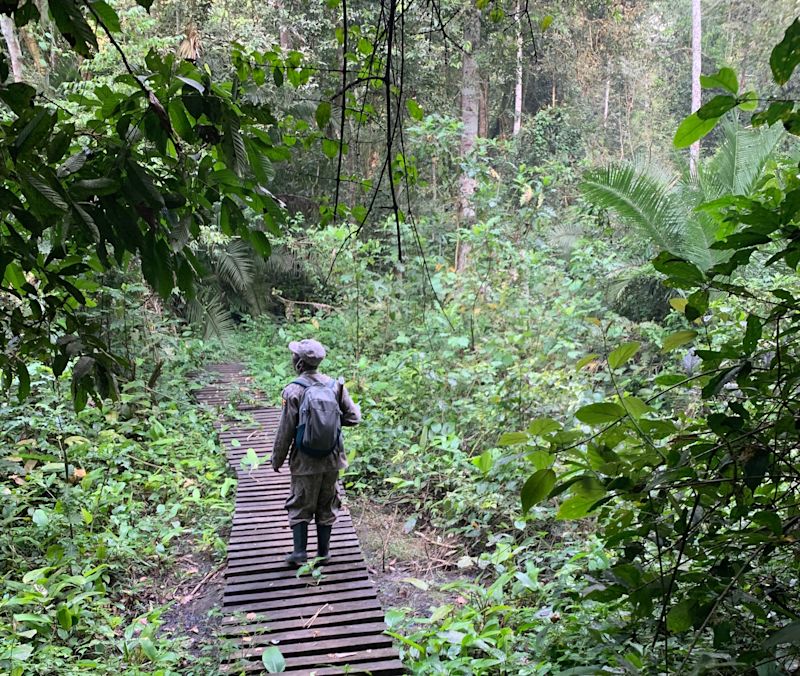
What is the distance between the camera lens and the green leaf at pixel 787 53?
1.18m

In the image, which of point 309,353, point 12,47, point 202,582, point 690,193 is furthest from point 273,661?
point 12,47

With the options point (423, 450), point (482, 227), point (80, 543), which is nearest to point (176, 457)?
point (80, 543)

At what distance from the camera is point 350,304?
31.3 feet

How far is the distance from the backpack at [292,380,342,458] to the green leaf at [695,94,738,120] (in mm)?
3575

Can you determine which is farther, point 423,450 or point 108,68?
point 108,68

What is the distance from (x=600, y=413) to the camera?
4.65ft

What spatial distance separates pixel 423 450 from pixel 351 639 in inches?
122

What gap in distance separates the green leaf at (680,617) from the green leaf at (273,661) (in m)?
2.65

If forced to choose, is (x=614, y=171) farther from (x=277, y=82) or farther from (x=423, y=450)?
(x=277, y=82)

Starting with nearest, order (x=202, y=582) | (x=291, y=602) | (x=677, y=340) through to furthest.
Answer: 1. (x=677, y=340)
2. (x=291, y=602)
3. (x=202, y=582)

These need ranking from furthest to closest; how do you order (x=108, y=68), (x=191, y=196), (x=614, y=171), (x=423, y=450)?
1. (x=108, y=68)
2. (x=614, y=171)
3. (x=423, y=450)
4. (x=191, y=196)

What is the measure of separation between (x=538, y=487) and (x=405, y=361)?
670cm

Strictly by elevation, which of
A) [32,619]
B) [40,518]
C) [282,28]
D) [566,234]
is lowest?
[32,619]

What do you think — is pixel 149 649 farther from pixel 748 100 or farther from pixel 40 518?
pixel 748 100
